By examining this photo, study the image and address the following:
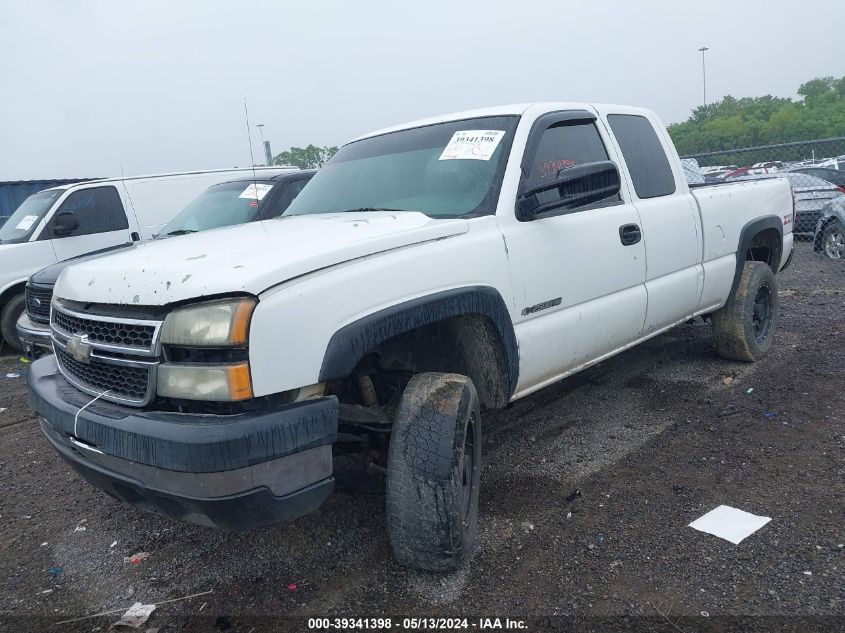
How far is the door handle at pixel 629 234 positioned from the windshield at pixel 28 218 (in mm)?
6523

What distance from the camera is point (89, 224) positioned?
748cm

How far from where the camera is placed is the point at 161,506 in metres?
2.17

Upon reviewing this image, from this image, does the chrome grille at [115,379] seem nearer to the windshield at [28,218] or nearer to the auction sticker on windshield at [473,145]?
the auction sticker on windshield at [473,145]

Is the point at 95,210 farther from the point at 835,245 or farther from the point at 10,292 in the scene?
the point at 835,245

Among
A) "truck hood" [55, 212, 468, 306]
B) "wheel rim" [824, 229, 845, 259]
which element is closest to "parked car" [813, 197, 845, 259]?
"wheel rim" [824, 229, 845, 259]

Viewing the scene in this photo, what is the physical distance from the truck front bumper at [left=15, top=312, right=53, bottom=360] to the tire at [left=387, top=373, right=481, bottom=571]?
13.6 ft

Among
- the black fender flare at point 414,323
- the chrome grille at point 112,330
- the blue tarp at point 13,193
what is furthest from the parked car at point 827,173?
the blue tarp at point 13,193

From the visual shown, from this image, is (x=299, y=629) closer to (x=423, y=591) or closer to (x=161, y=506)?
(x=423, y=591)

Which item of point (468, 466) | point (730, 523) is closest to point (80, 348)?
point (468, 466)

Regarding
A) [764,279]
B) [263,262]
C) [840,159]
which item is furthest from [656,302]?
[840,159]

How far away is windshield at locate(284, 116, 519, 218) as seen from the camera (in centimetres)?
306

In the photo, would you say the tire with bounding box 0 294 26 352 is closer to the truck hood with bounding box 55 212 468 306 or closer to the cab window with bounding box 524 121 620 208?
the truck hood with bounding box 55 212 468 306

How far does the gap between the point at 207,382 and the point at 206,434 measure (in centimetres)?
17

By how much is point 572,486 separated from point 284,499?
65.7 inches
